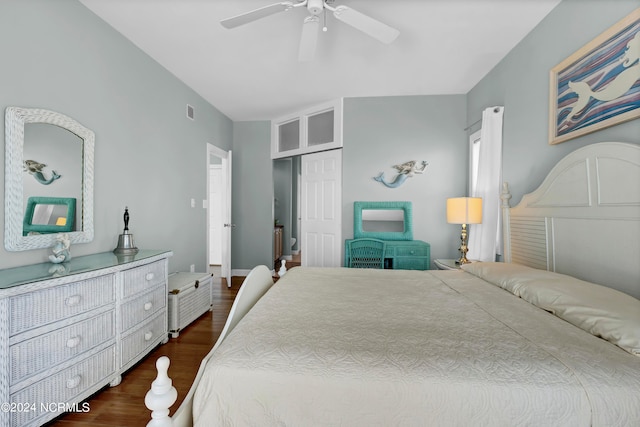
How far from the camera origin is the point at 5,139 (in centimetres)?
156

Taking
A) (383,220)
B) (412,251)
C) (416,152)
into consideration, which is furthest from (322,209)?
(416,152)

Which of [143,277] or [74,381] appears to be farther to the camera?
[143,277]

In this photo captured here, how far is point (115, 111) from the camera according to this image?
2299mm

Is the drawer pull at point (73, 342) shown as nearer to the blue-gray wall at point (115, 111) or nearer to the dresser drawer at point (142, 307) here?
the dresser drawer at point (142, 307)

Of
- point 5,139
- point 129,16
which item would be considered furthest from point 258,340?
point 129,16

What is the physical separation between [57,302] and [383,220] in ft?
10.5

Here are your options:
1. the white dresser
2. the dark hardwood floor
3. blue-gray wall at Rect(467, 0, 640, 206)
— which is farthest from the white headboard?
the white dresser

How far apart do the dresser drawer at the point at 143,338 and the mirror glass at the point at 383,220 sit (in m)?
2.52

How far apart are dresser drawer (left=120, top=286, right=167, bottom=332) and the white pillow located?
2406 mm

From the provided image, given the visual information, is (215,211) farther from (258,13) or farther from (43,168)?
(258,13)

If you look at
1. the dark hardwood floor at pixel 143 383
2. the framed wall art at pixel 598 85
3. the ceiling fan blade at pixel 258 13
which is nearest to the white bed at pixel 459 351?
the framed wall art at pixel 598 85

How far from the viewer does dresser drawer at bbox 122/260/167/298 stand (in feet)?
6.09

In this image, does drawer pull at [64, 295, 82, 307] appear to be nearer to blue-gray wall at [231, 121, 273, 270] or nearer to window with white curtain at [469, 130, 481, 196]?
blue-gray wall at [231, 121, 273, 270]

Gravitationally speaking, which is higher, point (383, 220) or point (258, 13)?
point (258, 13)
